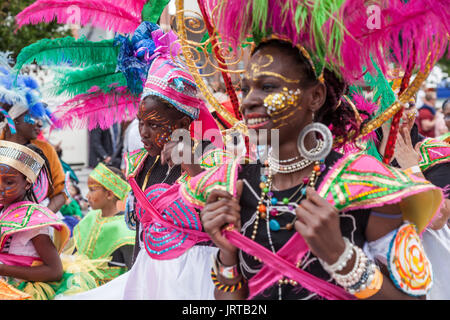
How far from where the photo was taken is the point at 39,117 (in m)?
4.81

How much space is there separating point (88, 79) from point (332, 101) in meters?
2.05

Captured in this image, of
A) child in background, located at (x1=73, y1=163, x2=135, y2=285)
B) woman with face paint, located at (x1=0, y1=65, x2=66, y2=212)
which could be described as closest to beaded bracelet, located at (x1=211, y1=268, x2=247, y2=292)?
child in background, located at (x1=73, y1=163, x2=135, y2=285)

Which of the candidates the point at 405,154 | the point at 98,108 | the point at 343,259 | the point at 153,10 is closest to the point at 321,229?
the point at 343,259

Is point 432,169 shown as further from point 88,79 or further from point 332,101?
point 88,79

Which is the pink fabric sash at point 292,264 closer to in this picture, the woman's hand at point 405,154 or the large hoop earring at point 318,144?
the large hoop earring at point 318,144

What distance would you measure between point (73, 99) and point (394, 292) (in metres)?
2.63

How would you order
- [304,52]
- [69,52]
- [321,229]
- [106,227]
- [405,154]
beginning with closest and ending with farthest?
[321,229], [304,52], [405,154], [69,52], [106,227]

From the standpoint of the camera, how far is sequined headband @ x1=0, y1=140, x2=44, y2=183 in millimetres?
3537

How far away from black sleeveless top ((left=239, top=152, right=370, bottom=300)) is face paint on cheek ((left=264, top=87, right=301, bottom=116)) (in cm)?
26

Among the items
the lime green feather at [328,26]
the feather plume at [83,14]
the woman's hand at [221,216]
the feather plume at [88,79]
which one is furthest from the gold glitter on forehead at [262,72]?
the feather plume at [88,79]

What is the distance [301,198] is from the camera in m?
2.01

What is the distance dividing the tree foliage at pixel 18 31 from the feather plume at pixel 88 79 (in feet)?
20.2

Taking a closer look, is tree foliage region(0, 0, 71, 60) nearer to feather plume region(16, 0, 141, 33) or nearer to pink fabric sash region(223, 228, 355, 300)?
feather plume region(16, 0, 141, 33)

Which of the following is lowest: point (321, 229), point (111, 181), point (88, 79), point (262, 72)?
point (321, 229)
